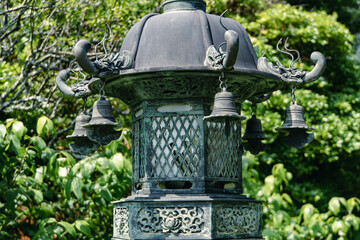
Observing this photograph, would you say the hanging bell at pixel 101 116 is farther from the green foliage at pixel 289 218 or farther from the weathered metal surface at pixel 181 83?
the green foliage at pixel 289 218

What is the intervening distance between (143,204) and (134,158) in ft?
1.98

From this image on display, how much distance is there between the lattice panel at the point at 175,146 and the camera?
3.87m

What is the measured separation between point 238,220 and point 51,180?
2786mm

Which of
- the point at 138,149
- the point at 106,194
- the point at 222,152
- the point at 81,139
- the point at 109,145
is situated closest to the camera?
the point at 222,152

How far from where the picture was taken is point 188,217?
143 inches

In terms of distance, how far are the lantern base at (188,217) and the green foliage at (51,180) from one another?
5.23 ft

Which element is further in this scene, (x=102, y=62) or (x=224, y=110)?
(x=102, y=62)

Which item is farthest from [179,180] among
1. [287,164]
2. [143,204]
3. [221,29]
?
[287,164]

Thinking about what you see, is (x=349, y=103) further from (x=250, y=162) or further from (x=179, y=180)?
(x=179, y=180)

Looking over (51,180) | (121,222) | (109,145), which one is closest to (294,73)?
(121,222)

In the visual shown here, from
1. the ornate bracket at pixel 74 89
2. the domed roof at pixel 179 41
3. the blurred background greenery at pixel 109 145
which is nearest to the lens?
the domed roof at pixel 179 41

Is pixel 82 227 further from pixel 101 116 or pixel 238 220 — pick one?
pixel 238 220

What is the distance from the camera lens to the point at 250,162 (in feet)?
19.6

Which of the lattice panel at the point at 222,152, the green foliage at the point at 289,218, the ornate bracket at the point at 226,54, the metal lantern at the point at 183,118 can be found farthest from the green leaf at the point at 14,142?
the green foliage at the point at 289,218
